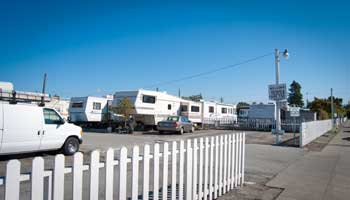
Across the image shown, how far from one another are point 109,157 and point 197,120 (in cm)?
2737

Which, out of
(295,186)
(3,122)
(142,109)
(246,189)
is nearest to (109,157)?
(246,189)

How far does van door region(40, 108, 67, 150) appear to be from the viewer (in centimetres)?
866

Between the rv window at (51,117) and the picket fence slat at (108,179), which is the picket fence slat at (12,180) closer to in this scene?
the picket fence slat at (108,179)

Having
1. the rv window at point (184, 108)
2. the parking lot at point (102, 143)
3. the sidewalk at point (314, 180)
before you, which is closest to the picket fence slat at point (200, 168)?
the sidewalk at point (314, 180)

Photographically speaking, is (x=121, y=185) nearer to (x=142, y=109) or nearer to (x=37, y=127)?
(x=37, y=127)

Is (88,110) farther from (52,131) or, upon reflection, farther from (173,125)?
(52,131)

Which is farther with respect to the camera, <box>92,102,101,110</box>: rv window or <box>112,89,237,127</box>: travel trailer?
<box>92,102,101,110</box>: rv window

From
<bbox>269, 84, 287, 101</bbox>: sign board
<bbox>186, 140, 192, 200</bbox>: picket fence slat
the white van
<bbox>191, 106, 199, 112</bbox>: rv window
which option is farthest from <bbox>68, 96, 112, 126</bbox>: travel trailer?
<bbox>186, 140, 192, 200</bbox>: picket fence slat

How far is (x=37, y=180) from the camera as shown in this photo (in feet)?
7.11

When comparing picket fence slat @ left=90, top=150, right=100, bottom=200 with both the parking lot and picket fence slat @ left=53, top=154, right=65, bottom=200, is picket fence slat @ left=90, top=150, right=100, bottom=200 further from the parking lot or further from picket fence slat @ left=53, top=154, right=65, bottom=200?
the parking lot

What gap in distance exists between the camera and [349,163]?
8.56 metres

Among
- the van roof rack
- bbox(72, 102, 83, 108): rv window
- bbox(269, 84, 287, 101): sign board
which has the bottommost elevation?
the van roof rack

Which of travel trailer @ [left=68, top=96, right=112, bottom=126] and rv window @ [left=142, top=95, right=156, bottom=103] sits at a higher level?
rv window @ [left=142, top=95, right=156, bottom=103]

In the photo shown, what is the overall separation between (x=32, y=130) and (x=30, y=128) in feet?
0.32
